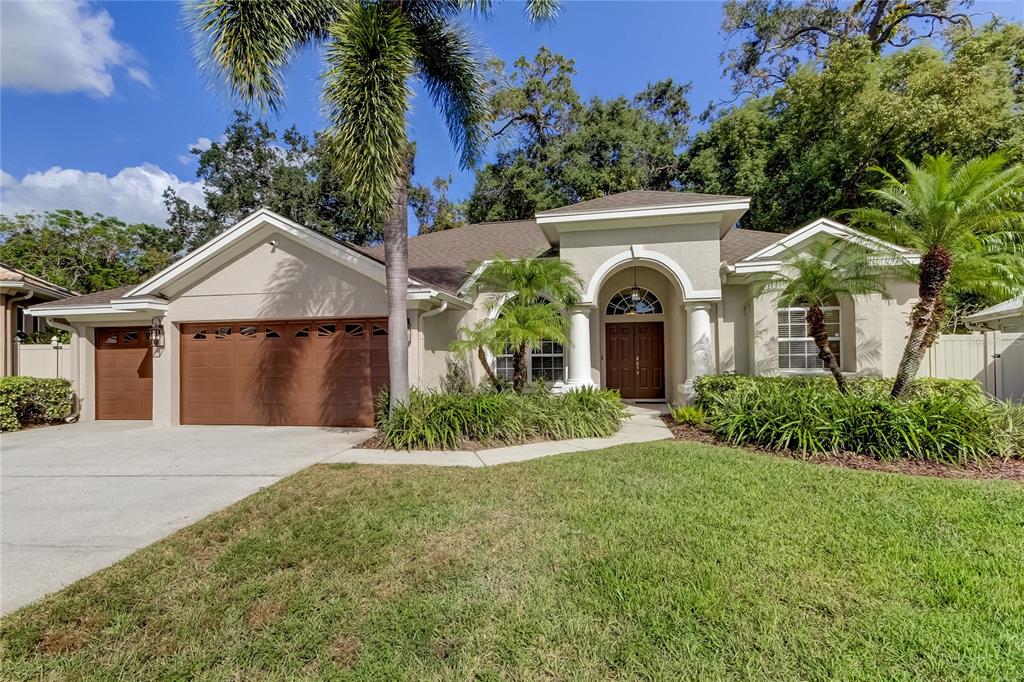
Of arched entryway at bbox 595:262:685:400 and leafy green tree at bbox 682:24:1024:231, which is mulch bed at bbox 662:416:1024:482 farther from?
leafy green tree at bbox 682:24:1024:231

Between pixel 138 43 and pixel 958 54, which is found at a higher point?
pixel 958 54

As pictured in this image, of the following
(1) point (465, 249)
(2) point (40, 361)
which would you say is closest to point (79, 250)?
(2) point (40, 361)

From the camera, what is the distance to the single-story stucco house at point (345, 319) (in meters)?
10.1

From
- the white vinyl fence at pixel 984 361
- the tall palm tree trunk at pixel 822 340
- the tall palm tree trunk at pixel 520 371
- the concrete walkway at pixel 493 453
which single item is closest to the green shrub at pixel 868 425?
the tall palm tree trunk at pixel 822 340

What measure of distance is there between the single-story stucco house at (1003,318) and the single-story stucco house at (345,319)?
387 centimetres

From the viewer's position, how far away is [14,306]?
1216 centimetres

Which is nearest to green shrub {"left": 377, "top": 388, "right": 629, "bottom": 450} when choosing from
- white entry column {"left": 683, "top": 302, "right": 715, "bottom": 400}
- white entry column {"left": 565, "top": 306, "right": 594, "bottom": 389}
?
white entry column {"left": 565, "top": 306, "right": 594, "bottom": 389}

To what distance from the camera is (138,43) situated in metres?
10.0

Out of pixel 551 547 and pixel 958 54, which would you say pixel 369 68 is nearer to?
pixel 551 547

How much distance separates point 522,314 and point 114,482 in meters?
7.07

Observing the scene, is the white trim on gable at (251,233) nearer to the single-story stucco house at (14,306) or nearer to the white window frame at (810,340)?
the single-story stucco house at (14,306)

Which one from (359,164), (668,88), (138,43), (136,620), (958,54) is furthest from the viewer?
(668,88)

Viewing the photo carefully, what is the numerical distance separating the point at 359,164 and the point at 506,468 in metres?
5.45

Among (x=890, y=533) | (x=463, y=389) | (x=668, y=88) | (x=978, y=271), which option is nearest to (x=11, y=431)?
(x=463, y=389)
